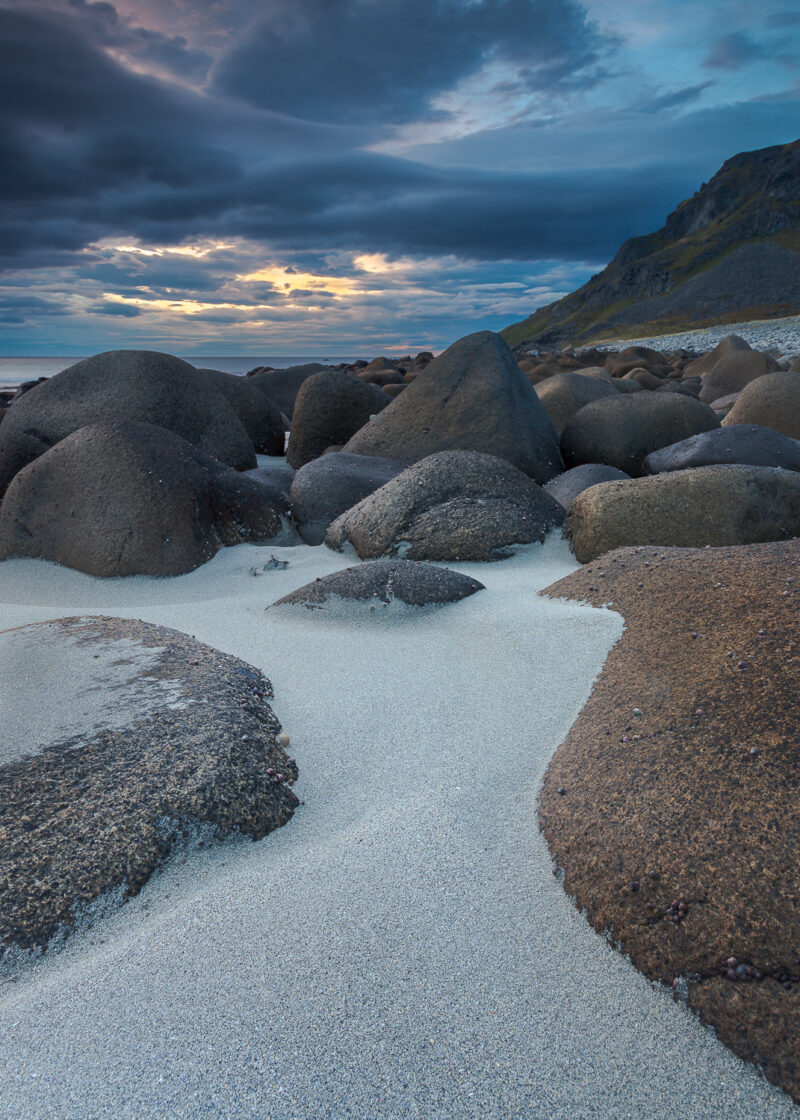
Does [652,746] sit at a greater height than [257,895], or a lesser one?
greater

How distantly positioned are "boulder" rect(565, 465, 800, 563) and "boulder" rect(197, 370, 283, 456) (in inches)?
207

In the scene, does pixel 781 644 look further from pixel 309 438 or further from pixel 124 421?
pixel 309 438

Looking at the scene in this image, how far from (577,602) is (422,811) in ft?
5.42

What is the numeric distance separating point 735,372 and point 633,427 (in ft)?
24.1

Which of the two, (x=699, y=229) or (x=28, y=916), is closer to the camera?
(x=28, y=916)

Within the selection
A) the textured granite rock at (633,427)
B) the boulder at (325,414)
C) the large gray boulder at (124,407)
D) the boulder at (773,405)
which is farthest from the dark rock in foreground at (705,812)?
the boulder at (325,414)

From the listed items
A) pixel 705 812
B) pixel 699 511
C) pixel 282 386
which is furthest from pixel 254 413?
pixel 705 812

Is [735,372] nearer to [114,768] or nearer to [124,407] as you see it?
[124,407]

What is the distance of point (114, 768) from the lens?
2.07 metres

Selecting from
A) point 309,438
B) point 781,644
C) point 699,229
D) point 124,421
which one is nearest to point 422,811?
point 781,644

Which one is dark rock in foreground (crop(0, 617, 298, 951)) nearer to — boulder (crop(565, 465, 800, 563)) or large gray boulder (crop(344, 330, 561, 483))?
boulder (crop(565, 465, 800, 563))

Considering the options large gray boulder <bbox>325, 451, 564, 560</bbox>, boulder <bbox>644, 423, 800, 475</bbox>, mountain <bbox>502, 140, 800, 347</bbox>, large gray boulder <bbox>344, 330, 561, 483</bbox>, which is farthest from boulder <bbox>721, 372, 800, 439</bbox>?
mountain <bbox>502, 140, 800, 347</bbox>

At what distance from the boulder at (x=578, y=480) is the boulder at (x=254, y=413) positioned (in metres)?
4.08

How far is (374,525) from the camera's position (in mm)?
4898
